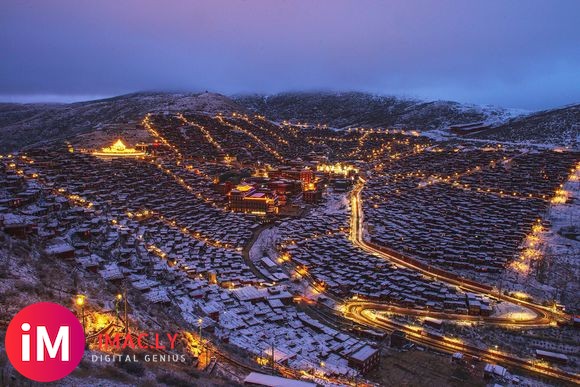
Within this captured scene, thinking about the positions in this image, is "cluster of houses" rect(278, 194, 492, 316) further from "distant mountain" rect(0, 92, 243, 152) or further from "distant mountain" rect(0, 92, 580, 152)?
"distant mountain" rect(0, 92, 243, 152)

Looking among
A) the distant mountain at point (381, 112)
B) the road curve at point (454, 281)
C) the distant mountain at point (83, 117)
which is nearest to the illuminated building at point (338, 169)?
the road curve at point (454, 281)

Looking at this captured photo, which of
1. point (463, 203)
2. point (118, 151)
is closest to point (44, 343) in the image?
point (463, 203)

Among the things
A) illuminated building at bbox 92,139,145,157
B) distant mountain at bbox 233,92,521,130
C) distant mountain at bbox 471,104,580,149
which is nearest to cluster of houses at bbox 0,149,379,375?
illuminated building at bbox 92,139,145,157

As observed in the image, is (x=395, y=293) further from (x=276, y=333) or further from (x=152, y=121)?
(x=152, y=121)

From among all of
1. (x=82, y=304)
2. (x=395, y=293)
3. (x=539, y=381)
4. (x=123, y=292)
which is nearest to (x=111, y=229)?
(x=123, y=292)

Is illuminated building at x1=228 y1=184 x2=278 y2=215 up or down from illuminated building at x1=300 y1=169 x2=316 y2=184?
down

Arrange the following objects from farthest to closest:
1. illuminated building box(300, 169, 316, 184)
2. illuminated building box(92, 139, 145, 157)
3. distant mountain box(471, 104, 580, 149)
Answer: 1. distant mountain box(471, 104, 580, 149)
2. illuminated building box(92, 139, 145, 157)
3. illuminated building box(300, 169, 316, 184)

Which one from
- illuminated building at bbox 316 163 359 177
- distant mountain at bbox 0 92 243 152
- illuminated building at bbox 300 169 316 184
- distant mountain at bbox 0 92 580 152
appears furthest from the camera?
distant mountain at bbox 0 92 243 152
